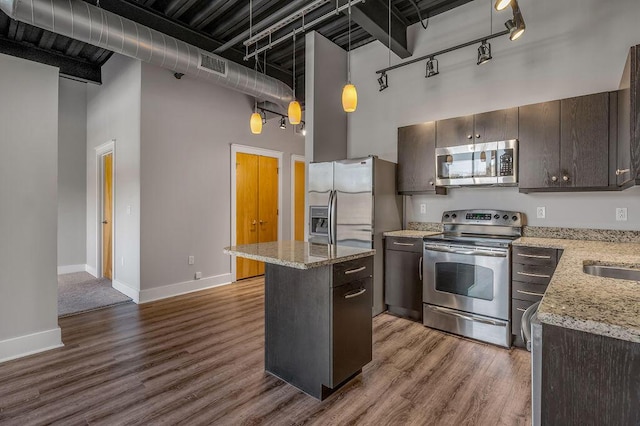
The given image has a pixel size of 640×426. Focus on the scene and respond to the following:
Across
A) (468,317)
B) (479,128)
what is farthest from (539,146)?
(468,317)

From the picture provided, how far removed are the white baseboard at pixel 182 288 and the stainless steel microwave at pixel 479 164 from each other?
140 inches

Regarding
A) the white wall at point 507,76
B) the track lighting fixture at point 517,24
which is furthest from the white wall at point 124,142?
the track lighting fixture at point 517,24

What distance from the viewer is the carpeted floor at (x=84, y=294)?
406 cm

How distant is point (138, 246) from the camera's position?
4281mm

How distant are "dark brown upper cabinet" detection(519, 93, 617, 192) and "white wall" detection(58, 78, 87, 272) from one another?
6938 millimetres

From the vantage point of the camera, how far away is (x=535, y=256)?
2898 mm

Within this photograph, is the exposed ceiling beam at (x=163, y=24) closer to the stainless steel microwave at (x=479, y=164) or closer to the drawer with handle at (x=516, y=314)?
the stainless steel microwave at (x=479, y=164)

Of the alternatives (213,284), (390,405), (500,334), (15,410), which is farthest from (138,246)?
(500,334)

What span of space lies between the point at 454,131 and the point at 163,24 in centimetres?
358

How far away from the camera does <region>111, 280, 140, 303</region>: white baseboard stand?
14.1ft

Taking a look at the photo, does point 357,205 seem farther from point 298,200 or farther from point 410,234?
point 298,200

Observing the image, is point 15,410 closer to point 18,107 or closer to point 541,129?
point 18,107

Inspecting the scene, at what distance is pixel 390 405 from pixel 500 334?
1.50m

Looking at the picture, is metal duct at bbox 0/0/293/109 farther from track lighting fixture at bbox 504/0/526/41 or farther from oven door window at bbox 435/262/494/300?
oven door window at bbox 435/262/494/300
